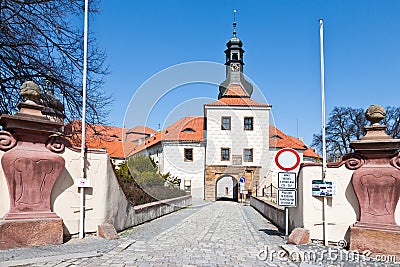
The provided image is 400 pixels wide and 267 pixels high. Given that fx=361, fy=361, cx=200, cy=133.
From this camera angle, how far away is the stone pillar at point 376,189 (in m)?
7.37

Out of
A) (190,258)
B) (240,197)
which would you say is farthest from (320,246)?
(240,197)

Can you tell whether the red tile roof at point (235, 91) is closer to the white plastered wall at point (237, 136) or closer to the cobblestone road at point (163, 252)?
the white plastered wall at point (237, 136)

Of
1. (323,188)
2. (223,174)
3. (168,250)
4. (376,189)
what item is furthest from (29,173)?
(223,174)

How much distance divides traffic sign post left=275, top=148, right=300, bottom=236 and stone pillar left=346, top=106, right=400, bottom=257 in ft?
5.49

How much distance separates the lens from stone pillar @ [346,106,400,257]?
24.2 ft

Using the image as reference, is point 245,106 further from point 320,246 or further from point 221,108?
point 320,246

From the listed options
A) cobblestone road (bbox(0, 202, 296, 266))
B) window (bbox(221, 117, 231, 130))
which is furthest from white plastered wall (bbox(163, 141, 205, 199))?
cobblestone road (bbox(0, 202, 296, 266))

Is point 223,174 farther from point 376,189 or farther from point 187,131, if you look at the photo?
point 376,189

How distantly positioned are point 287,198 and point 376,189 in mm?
2239

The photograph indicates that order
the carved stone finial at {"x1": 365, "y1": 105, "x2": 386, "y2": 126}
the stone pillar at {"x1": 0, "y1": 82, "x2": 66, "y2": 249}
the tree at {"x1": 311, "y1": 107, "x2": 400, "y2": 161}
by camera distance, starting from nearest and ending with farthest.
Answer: the stone pillar at {"x1": 0, "y1": 82, "x2": 66, "y2": 249}, the carved stone finial at {"x1": 365, "y1": 105, "x2": 386, "y2": 126}, the tree at {"x1": 311, "y1": 107, "x2": 400, "y2": 161}

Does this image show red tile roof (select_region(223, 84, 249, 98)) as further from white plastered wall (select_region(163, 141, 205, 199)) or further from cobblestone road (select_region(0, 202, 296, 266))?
cobblestone road (select_region(0, 202, 296, 266))

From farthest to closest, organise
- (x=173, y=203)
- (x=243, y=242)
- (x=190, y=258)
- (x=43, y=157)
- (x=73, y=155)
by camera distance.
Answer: (x=173, y=203) < (x=243, y=242) < (x=73, y=155) < (x=43, y=157) < (x=190, y=258)

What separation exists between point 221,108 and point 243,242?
35.6m

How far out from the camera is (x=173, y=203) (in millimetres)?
20938
